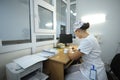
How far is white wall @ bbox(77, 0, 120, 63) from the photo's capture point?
7.20 ft

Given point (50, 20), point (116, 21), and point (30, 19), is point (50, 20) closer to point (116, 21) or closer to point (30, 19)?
point (30, 19)

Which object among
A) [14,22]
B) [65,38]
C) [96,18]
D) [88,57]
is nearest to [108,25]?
[96,18]

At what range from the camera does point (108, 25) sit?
230 centimetres

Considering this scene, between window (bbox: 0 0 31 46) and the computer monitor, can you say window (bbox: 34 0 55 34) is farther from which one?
the computer monitor

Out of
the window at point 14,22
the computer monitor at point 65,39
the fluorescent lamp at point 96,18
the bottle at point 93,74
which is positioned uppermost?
the fluorescent lamp at point 96,18

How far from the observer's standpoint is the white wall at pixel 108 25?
Answer: 2.19 metres

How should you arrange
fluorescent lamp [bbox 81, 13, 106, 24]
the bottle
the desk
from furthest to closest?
fluorescent lamp [bbox 81, 13, 106, 24], the desk, the bottle

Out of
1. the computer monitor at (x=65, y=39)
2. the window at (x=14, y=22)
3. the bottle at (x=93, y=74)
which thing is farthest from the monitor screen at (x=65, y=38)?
the bottle at (x=93, y=74)

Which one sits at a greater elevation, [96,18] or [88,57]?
[96,18]

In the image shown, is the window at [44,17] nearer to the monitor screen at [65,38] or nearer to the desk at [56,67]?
the monitor screen at [65,38]

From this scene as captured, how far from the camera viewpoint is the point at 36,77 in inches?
43.5

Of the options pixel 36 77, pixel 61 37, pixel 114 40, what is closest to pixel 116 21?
pixel 114 40

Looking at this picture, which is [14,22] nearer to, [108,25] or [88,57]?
[88,57]

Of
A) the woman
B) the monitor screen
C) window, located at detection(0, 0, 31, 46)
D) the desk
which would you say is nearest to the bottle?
the woman
